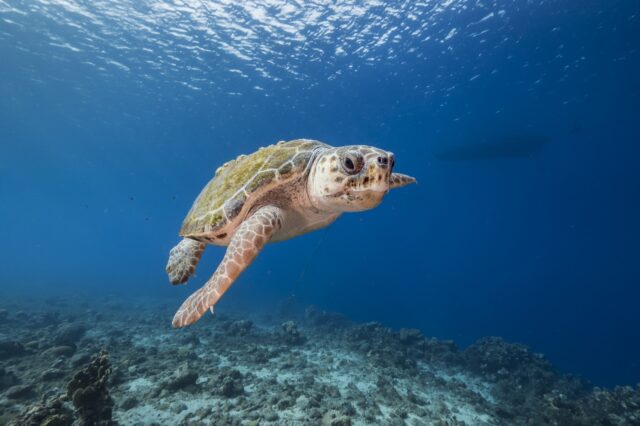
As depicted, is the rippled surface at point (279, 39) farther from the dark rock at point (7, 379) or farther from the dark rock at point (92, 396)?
the dark rock at point (7, 379)

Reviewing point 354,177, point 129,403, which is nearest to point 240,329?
point 129,403

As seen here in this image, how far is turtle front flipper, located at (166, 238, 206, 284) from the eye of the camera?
4.10 metres

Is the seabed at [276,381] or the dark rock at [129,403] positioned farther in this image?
the dark rock at [129,403]

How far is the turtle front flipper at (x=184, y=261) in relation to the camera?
410 cm

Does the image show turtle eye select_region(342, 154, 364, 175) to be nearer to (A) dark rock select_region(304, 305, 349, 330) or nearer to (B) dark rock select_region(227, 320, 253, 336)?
(B) dark rock select_region(227, 320, 253, 336)

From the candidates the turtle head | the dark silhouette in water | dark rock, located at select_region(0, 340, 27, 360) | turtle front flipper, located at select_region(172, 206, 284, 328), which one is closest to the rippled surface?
the dark silhouette in water

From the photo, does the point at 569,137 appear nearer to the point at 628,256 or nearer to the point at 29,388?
the point at 29,388

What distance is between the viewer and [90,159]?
128 ft

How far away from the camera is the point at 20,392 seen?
5.11 meters

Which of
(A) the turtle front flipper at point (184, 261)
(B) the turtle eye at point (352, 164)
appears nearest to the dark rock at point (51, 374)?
(A) the turtle front flipper at point (184, 261)

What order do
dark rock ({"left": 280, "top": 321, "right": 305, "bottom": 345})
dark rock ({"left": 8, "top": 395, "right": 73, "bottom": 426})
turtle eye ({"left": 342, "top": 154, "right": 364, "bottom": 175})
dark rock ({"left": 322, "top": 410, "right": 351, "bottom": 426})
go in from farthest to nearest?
dark rock ({"left": 280, "top": 321, "right": 305, "bottom": 345}), dark rock ({"left": 322, "top": 410, "right": 351, "bottom": 426}), dark rock ({"left": 8, "top": 395, "right": 73, "bottom": 426}), turtle eye ({"left": 342, "top": 154, "right": 364, "bottom": 175})

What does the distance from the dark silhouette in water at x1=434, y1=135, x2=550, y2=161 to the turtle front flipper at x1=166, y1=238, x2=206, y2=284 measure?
32.1 meters

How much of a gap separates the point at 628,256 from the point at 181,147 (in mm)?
119004

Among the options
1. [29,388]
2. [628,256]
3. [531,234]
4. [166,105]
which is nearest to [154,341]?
[29,388]
